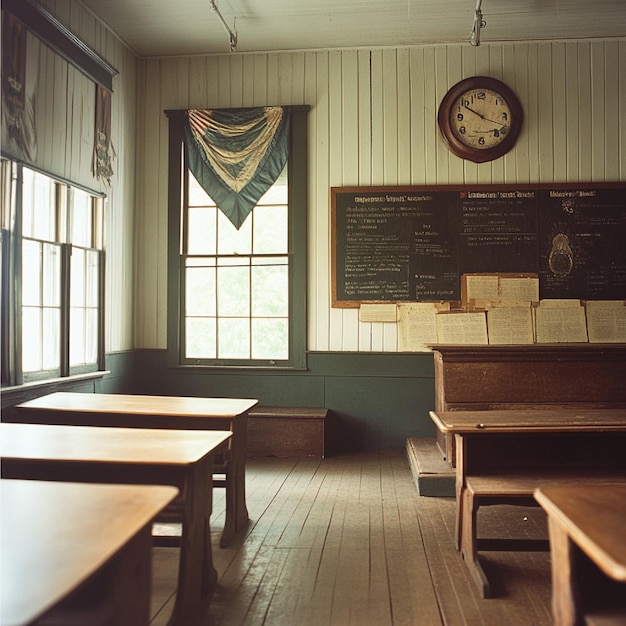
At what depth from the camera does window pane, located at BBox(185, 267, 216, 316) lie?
251 inches

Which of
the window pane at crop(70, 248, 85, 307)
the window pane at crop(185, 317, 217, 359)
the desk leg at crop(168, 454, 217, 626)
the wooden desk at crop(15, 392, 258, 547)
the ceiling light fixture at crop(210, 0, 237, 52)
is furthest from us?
the window pane at crop(185, 317, 217, 359)

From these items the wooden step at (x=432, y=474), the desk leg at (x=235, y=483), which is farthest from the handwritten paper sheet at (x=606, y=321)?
the desk leg at (x=235, y=483)

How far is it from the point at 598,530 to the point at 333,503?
3.03 meters

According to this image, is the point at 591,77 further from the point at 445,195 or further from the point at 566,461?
the point at 566,461

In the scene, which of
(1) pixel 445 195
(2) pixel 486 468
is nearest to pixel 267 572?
(2) pixel 486 468

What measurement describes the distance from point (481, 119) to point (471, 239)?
45.5 inches

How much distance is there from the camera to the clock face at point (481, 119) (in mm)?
6090

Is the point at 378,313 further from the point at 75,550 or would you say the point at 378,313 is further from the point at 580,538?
the point at 75,550

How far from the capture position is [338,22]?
19.0 feet

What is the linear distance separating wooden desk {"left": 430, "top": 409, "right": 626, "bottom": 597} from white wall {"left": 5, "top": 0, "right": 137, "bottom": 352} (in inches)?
138

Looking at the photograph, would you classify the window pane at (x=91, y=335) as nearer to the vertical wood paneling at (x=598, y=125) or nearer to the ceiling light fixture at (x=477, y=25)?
the ceiling light fixture at (x=477, y=25)

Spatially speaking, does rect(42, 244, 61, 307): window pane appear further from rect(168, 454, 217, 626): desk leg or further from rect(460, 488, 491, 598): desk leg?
rect(460, 488, 491, 598): desk leg

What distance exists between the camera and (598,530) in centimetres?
155

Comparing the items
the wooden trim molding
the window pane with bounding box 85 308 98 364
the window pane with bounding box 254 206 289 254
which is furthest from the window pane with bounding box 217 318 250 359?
the wooden trim molding
